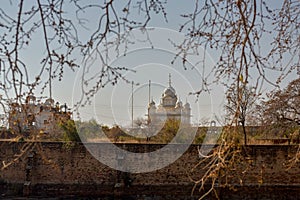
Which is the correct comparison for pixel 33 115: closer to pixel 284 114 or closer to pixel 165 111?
pixel 284 114

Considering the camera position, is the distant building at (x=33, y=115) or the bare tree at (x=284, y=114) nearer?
the distant building at (x=33, y=115)

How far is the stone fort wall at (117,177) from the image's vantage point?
42.1ft

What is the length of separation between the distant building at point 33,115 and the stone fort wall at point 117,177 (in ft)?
34.6

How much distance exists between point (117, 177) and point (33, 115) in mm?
11265

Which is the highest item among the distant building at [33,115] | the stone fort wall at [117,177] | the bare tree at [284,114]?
the bare tree at [284,114]

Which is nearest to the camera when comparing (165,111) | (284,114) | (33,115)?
(33,115)

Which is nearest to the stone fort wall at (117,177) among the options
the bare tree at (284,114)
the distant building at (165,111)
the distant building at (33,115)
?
the bare tree at (284,114)

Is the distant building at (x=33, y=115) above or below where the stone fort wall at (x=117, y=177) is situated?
above

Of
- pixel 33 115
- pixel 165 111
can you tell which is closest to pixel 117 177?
pixel 165 111

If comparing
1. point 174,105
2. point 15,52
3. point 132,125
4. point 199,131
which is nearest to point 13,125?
point 15,52

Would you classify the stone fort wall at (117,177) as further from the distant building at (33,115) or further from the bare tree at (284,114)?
the distant building at (33,115)

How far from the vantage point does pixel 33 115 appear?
2154 mm

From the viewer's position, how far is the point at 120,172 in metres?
13.2

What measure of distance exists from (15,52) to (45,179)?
12.0 metres
